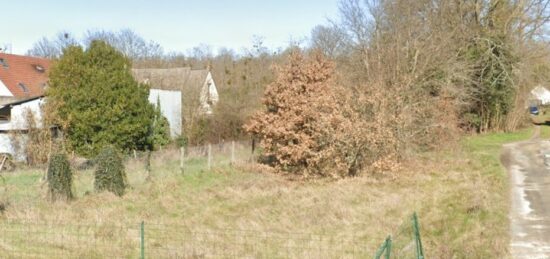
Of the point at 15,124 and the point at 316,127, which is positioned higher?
the point at 316,127

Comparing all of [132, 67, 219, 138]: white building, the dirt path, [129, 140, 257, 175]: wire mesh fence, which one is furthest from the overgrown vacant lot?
[132, 67, 219, 138]: white building

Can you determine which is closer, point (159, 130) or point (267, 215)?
point (267, 215)

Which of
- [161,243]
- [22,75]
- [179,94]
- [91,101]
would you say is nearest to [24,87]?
[22,75]

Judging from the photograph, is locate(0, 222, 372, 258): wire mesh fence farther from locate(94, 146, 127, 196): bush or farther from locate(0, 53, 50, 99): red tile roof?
locate(0, 53, 50, 99): red tile roof

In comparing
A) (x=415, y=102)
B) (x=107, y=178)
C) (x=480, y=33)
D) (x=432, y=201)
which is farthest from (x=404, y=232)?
(x=480, y=33)

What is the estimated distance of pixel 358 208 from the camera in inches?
505

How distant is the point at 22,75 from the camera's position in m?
39.5

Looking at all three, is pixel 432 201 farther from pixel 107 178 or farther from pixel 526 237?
pixel 107 178

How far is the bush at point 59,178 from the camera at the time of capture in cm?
1388

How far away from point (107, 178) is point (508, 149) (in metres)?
21.0

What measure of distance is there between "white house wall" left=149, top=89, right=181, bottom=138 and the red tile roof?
10.3 meters

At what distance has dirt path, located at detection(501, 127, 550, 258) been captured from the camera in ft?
31.5

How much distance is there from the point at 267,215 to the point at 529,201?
7.50m

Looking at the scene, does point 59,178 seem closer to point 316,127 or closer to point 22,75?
point 316,127
